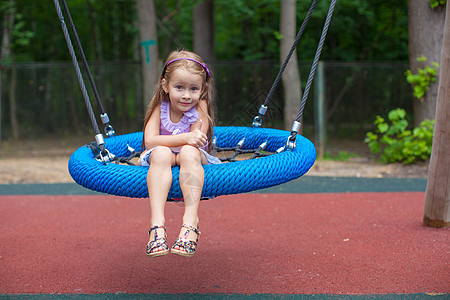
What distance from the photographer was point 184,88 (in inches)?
93.2

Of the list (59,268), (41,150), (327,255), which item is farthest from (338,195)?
(41,150)

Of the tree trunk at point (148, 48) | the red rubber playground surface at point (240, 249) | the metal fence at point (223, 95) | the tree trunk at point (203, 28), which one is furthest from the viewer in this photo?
the tree trunk at point (203, 28)

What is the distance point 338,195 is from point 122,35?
525 inches

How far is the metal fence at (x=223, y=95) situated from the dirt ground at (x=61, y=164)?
31 cm

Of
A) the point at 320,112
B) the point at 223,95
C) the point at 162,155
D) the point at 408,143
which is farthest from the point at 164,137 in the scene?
the point at 223,95

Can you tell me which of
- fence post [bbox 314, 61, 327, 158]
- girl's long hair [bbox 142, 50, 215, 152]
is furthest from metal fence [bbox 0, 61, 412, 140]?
girl's long hair [bbox 142, 50, 215, 152]

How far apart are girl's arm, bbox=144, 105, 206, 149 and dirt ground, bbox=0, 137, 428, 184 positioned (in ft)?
14.9

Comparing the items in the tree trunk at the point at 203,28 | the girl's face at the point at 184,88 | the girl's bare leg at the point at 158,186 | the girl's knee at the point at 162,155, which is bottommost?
the girl's bare leg at the point at 158,186

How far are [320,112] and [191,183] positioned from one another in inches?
257

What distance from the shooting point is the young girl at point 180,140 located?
6.86ft

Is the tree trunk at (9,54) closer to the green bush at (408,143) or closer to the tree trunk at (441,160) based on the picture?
the green bush at (408,143)

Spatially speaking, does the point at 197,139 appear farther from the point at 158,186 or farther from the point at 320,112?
the point at 320,112

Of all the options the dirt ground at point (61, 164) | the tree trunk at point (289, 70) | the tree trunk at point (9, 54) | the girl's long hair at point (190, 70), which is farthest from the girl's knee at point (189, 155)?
the tree trunk at point (9, 54)

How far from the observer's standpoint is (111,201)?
529 cm
